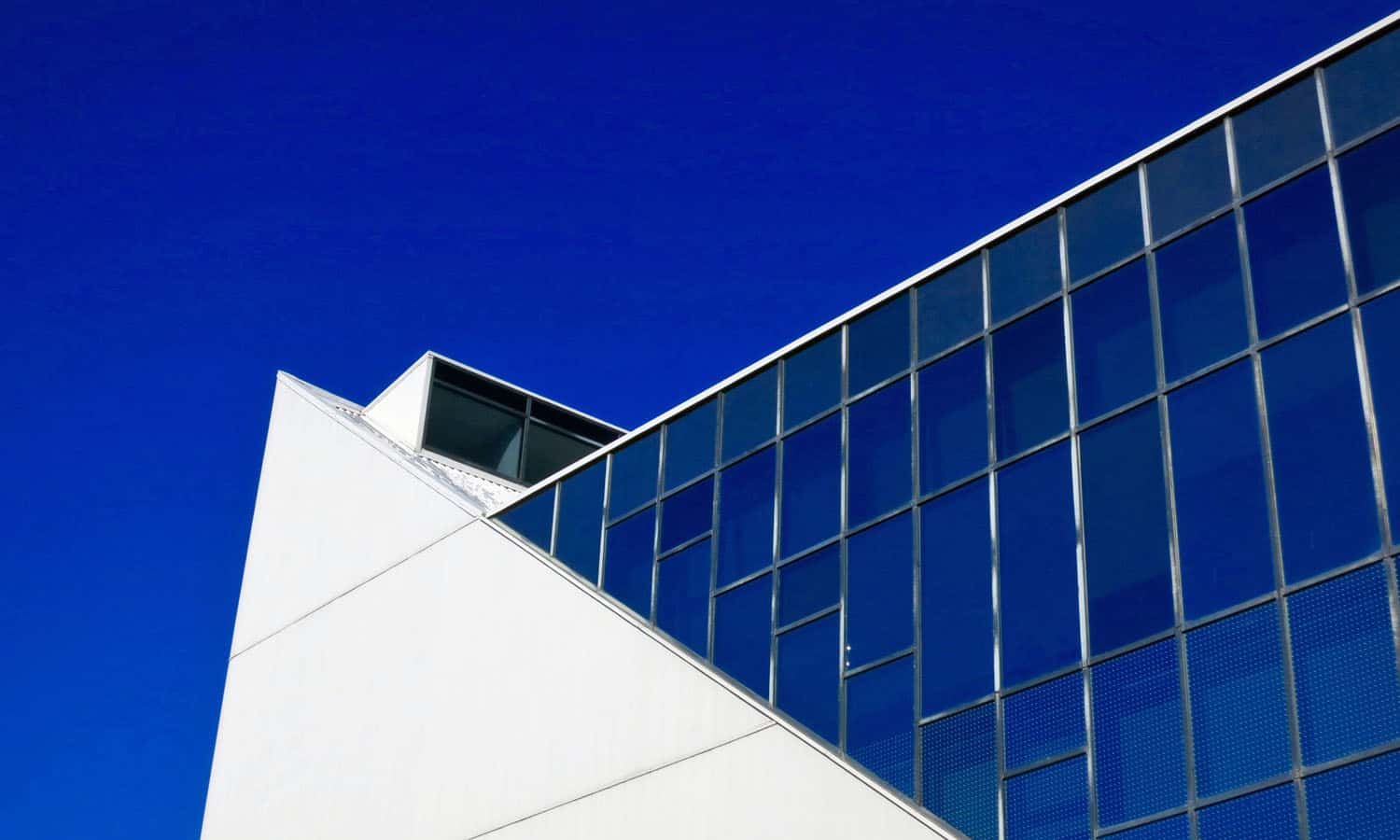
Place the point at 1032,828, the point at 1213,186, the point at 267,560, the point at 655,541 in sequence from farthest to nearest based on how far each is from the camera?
the point at 267,560 < the point at 655,541 < the point at 1213,186 < the point at 1032,828

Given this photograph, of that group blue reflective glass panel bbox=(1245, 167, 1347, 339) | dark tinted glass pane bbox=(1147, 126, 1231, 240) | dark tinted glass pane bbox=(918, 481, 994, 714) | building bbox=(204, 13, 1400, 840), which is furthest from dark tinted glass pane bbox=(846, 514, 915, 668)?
blue reflective glass panel bbox=(1245, 167, 1347, 339)

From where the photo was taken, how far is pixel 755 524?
76.0ft

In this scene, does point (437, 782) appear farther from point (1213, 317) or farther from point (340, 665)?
point (1213, 317)

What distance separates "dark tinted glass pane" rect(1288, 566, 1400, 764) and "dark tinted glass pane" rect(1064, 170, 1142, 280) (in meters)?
5.17

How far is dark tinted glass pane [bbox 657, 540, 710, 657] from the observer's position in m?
23.3

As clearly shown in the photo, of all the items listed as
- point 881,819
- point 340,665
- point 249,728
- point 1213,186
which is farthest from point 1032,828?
point 249,728

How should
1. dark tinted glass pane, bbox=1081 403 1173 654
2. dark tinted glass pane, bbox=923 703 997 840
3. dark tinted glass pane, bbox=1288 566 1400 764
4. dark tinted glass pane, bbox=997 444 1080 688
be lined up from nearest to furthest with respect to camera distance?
1. dark tinted glass pane, bbox=1288 566 1400 764
2. dark tinted glass pane, bbox=1081 403 1173 654
3. dark tinted glass pane, bbox=923 703 997 840
4. dark tinted glass pane, bbox=997 444 1080 688

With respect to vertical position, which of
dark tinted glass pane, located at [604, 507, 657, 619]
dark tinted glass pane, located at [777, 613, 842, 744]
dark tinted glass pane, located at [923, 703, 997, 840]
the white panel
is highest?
the white panel

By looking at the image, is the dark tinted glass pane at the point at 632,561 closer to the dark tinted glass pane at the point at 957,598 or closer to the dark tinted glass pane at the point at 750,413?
the dark tinted glass pane at the point at 750,413

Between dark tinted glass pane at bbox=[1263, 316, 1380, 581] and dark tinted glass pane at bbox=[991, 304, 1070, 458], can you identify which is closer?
dark tinted glass pane at bbox=[1263, 316, 1380, 581]

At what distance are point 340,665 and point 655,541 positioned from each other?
25.8ft

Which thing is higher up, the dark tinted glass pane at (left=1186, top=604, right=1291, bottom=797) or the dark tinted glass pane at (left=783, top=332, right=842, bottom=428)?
the dark tinted glass pane at (left=783, top=332, right=842, bottom=428)

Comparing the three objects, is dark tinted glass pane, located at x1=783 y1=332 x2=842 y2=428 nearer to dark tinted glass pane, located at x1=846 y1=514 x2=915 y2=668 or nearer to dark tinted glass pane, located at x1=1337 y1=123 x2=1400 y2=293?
dark tinted glass pane, located at x1=846 y1=514 x2=915 y2=668

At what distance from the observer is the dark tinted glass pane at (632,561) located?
2455cm
